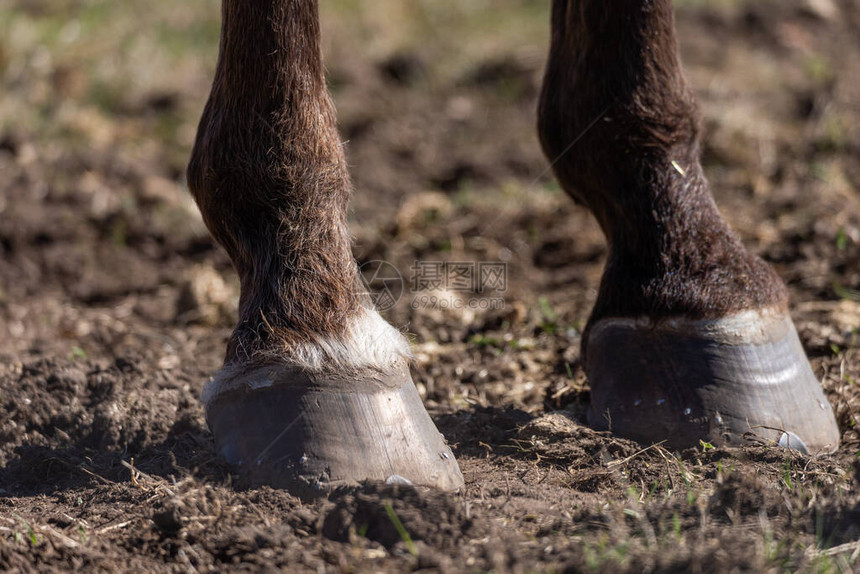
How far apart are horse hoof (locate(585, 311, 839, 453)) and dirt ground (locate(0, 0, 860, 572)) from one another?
8 centimetres

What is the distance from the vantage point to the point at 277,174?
5.97 ft

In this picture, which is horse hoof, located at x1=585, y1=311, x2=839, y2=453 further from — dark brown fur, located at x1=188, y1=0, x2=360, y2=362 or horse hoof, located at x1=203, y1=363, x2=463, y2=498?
dark brown fur, located at x1=188, y1=0, x2=360, y2=362

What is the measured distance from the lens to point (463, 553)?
1.44 metres

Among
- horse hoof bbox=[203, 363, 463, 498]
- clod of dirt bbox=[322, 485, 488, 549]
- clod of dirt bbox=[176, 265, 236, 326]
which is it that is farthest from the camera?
clod of dirt bbox=[176, 265, 236, 326]

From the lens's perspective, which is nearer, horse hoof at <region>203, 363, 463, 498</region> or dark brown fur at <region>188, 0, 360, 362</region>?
horse hoof at <region>203, 363, 463, 498</region>

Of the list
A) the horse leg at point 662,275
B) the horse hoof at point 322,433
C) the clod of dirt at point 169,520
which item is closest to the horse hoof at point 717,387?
the horse leg at point 662,275

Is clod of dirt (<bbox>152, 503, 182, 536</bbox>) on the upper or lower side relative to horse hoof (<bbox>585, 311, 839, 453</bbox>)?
lower

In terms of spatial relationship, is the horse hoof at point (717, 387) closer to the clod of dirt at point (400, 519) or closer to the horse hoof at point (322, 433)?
the horse hoof at point (322, 433)

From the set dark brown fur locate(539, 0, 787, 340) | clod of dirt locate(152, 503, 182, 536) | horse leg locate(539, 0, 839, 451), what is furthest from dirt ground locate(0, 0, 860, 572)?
dark brown fur locate(539, 0, 787, 340)

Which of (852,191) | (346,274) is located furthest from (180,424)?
(852,191)

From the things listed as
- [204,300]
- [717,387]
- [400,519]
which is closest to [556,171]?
[717,387]

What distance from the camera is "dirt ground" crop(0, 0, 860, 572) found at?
153 cm

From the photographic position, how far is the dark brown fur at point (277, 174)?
1.80 meters

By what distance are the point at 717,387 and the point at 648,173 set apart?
1.73 ft
